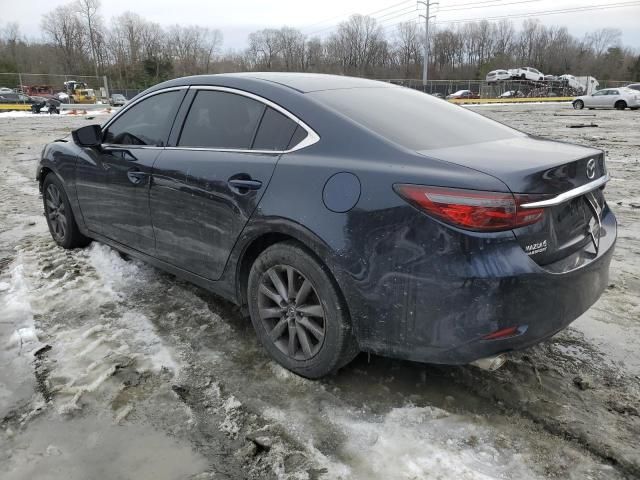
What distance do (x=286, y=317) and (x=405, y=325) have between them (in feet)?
2.57

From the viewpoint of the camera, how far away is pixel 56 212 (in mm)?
5211

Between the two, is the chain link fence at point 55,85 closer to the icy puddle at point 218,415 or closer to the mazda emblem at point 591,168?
the icy puddle at point 218,415

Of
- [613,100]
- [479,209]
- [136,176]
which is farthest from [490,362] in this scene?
[613,100]

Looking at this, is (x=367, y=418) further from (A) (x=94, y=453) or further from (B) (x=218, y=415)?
(A) (x=94, y=453)

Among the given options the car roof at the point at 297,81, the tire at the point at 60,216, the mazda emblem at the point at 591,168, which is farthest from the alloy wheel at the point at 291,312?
the tire at the point at 60,216

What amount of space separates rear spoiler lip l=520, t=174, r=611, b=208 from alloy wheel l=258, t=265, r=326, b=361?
1.16 m

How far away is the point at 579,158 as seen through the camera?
2615mm

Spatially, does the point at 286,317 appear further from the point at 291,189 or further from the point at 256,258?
the point at 291,189

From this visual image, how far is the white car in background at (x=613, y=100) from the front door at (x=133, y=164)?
35.2 meters

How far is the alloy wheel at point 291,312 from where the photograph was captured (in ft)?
9.36

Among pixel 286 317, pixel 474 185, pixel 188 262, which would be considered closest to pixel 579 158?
pixel 474 185

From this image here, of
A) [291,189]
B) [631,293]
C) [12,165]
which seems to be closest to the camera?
[291,189]

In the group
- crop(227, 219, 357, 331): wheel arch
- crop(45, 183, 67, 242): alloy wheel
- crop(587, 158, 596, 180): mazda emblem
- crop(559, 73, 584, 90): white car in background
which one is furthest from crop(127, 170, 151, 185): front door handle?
crop(559, 73, 584, 90): white car in background

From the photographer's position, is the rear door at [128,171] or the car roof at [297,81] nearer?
the car roof at [297,81]
